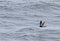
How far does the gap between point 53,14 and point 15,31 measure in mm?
3564

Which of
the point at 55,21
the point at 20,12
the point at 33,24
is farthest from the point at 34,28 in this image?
the point at 20,12

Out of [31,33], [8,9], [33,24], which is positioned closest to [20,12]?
[8,9]

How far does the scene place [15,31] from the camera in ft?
48.0

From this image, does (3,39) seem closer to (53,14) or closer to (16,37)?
(16,37)

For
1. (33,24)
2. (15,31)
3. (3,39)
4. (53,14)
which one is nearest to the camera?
(3,39)

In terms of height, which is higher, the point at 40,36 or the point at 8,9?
the point at 8,9

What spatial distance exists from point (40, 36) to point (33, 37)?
0.38 m

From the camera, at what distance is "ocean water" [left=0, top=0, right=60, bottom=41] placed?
1405 cm

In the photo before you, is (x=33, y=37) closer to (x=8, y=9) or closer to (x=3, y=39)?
(x=3, y=39)

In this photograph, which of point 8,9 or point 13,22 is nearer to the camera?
point 13,22

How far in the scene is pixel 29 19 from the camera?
1641 centimetres

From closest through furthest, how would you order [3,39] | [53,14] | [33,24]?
[3,39] < [33,24] < [53,14]

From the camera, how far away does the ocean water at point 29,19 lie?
1405cm

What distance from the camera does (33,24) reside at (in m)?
15.6
